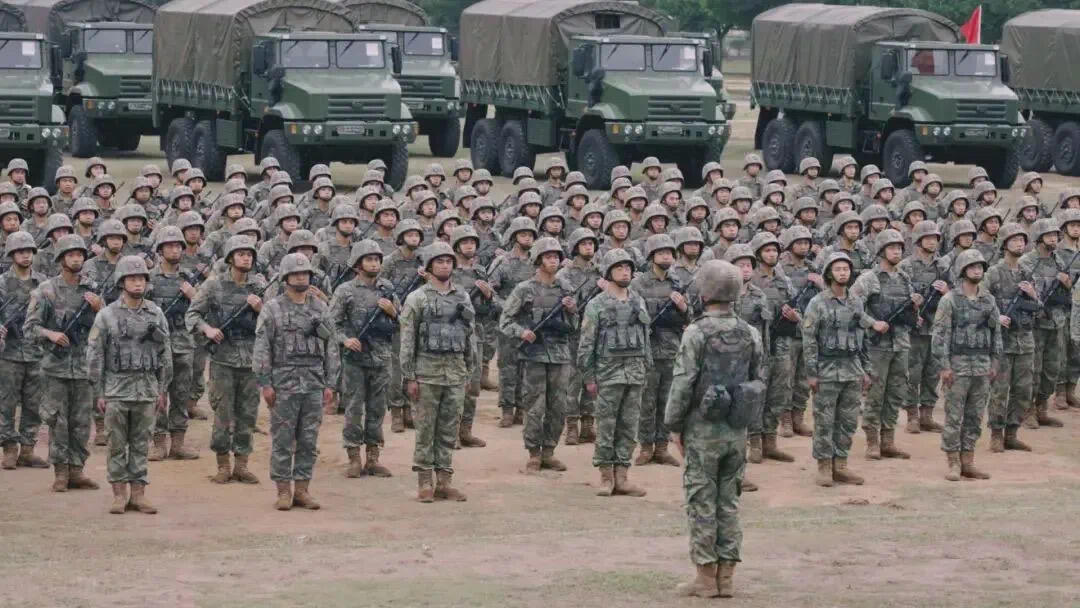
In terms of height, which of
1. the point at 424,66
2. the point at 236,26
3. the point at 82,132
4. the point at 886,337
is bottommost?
the point at 82,132

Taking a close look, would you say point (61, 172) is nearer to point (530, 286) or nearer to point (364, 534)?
point (530, 286)

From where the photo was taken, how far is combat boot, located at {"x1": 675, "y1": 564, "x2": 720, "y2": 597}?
12.2 m

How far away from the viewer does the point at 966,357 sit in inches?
641

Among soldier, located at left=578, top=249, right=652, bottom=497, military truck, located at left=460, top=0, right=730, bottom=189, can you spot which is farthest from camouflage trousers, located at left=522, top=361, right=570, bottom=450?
military truck, located at left=460, top=0, right=730, bottom=189

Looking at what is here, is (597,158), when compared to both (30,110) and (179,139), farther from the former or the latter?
(30,110)

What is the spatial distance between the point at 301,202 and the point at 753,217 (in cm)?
469

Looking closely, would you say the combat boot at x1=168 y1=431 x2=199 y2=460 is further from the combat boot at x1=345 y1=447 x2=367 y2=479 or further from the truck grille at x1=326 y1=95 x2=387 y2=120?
the truck grille at x1=326 y1=95 x2=387 y2=120

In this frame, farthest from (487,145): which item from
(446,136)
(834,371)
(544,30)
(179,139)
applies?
(834,371)

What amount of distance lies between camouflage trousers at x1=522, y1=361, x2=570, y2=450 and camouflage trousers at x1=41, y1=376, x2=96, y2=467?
303 cm

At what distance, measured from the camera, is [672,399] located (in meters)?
12.3

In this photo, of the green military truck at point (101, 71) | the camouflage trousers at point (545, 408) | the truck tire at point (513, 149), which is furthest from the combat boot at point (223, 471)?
the green military truck at point (101, 71)

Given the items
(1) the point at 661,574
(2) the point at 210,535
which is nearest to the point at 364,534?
(2) the point at 210,535

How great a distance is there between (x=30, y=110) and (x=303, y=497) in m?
17.9

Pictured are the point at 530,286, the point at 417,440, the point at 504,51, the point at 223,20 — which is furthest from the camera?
the point at 504,51
